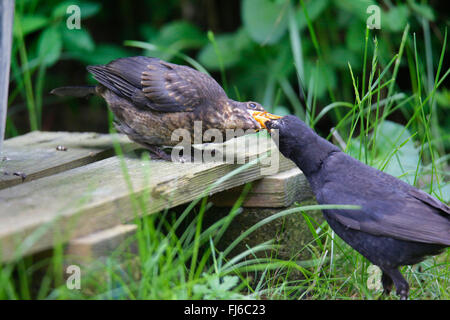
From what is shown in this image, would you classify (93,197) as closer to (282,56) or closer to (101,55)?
(282,56)

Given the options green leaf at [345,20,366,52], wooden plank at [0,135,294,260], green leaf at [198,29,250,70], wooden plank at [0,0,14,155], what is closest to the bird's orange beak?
wooden plank at [0,135,294,260]

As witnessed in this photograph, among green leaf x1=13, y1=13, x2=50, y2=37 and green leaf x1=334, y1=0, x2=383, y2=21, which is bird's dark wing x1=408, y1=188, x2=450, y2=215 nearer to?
green leaf x1=334, y1=0, x2=383, y2=21

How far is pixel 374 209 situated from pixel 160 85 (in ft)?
4.36

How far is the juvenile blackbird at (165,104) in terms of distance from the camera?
3203 mm

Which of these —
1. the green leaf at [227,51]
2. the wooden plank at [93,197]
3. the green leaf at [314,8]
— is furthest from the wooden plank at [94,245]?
the green leaf at [227,51]

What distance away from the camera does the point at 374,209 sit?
2592 millimetres

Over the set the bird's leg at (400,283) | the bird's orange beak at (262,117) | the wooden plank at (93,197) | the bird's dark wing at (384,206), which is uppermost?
the bird's orange beak at (262,117)

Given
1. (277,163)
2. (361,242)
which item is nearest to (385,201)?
(361,242)

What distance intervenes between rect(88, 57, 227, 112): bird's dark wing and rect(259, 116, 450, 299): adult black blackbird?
1.95 ft

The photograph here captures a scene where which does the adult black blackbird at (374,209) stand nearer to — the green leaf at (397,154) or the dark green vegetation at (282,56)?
the dark green vegetation at (282,56)

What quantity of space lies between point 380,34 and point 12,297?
3.83 m

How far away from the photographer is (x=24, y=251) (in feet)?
6.31
